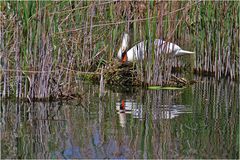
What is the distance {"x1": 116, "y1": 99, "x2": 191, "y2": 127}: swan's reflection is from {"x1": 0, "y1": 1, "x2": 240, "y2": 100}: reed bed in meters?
0.58

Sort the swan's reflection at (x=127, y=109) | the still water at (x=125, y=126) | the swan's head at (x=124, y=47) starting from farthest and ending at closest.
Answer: the swan's head at (x=124, y=47) < the swan's reflection at (x=127, y=109) < the still water at (x=125, y=126)

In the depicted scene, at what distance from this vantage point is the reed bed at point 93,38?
6902 mm

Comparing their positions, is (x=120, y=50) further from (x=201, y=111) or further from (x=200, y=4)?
(x=201, y=111)

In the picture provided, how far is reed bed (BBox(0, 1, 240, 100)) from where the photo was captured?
6.90 meters

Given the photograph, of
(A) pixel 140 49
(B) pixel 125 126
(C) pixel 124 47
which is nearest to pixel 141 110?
(B) pixel 125 126

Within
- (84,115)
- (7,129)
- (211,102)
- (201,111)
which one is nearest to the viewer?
(7,129)

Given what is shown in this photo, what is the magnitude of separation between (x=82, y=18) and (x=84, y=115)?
7.62ft

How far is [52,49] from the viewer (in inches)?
276

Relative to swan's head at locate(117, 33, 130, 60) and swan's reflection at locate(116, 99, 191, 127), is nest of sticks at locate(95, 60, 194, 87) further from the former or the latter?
swan's reflection at locate(116, 99, 191, 127)

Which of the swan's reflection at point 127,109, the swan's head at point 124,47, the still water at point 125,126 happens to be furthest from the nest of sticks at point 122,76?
Answer: the swan's reflection at point 127,109

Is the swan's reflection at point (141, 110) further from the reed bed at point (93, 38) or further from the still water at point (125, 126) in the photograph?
the reed bed at point (93, 38)

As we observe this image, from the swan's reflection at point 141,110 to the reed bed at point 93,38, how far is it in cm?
58

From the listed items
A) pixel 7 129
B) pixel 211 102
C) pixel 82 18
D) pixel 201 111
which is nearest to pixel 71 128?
pixel 7 129

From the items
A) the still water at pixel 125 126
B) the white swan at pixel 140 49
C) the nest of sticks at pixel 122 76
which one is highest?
the white swan at pixel 140 49
